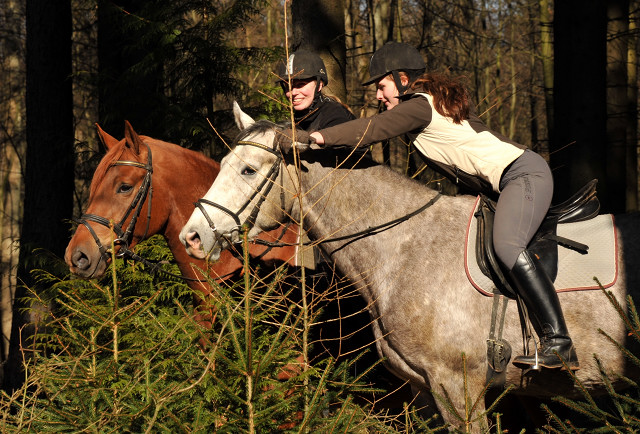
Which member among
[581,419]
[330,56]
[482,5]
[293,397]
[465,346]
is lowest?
[581,419]

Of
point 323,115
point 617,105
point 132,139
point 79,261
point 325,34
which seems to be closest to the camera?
point 323,115

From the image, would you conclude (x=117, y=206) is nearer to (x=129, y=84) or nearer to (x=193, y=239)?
(x=193, y=239)

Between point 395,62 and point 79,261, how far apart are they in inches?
107

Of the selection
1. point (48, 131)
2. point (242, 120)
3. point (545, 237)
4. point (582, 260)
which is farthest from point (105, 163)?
point (48, 131)

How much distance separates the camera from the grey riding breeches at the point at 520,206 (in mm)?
3768

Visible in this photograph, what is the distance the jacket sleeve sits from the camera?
394cm

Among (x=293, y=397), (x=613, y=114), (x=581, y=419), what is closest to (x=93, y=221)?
(x=293, y=397)

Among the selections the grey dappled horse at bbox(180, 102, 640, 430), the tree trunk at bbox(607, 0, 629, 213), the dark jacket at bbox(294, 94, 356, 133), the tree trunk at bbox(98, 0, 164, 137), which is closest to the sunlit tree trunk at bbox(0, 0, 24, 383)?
the tree trunk at bbox(98, 0, 164, 137)

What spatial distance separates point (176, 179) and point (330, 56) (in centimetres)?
278

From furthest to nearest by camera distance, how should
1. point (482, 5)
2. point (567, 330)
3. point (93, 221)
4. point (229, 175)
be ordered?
point (482, 5) < point (93, 221) < point (229, 175) < point (567, 330)

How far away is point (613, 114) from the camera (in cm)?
866

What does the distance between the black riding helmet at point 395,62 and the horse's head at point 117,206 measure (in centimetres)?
198

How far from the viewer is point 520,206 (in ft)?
12.5

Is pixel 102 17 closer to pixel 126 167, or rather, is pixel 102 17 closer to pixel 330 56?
pixel 330 56
